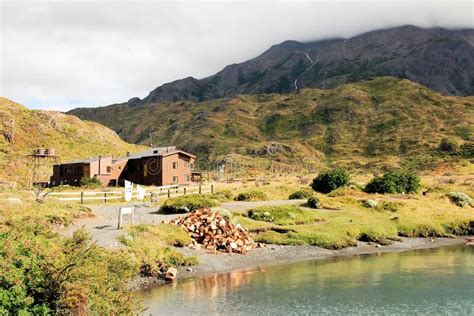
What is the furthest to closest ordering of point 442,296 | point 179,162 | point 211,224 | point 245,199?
1. point 179,162
2. point 245,199
3. point 211,224
4. point 442,296

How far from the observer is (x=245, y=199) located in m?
55.8

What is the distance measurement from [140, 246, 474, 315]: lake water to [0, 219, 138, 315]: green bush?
17.4 feet

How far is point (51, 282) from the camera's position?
15.0m

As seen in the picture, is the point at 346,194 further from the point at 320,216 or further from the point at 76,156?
the point at 76,156

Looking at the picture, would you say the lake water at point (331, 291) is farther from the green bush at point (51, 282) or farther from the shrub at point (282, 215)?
the shrub at point (282, 215)

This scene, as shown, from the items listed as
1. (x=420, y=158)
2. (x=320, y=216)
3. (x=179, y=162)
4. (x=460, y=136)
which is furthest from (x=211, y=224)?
(x=460, y=136)

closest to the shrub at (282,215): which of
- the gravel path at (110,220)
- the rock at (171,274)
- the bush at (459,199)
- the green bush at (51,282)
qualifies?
the gravel path at (110,220)

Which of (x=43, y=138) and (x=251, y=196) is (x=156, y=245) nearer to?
(x=251, y=196)

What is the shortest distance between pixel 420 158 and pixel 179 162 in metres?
107

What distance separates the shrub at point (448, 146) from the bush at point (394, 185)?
356 feet

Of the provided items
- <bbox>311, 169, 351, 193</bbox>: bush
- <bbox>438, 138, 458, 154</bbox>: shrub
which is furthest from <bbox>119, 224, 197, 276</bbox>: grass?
<bbox>438, 138, 458, 154</bbox>: shrub

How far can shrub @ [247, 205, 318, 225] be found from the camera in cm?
4231

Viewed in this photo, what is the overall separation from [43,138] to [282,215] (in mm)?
102272

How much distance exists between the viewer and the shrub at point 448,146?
164 metres
